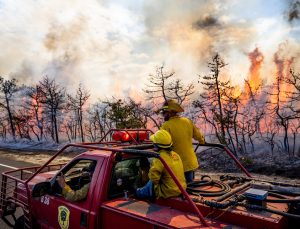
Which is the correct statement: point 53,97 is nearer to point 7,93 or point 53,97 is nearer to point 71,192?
point 7,93

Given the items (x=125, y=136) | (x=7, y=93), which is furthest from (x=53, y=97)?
(x=125, y=136)

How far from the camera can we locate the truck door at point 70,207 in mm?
3896

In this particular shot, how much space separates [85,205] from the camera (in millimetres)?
3906

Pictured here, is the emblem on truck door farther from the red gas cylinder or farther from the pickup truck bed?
the red gas cylinder

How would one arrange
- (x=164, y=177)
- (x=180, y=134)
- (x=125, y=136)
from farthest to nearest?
(x=125, y=136), (x=180, y=134), (x=164, y=177)

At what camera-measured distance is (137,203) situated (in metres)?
3.84

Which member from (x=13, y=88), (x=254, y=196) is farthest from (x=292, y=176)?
(x=13, y=88)

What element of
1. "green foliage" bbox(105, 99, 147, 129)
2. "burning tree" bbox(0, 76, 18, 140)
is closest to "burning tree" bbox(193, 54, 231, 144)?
"green foliage" bbox(105, 99, 147, 129)

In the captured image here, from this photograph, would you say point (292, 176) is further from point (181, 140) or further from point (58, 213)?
point (58, 213)

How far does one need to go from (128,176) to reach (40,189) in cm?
121

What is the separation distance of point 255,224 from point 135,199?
61.2 inches

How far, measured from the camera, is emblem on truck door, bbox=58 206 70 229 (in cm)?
409

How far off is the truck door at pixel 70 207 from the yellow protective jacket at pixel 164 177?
2.44 feet

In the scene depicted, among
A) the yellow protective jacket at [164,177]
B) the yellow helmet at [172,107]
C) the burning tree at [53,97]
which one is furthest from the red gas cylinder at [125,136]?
the burning tree at [53,97]
